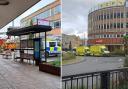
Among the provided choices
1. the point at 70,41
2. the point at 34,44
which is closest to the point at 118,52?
the point at 70,41

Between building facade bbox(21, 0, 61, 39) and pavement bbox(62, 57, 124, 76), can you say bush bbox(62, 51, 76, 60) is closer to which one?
pavement bbox(62, 57, 124, 76)

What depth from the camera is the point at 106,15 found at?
2.00 m

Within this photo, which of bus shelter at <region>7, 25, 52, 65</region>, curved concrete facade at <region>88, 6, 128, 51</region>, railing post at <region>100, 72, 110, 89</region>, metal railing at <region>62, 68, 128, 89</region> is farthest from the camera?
bus shelter at <region>7, 25, 52, 65</region>

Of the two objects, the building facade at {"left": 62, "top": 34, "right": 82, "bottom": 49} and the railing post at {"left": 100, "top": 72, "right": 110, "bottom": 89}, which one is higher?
the building facade at {"left": 62, "top": 34, "right": 82, "bottom": 49}

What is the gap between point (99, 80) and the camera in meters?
2.50

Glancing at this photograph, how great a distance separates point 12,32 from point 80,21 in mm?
8228

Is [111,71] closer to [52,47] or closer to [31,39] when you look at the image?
[31,39]

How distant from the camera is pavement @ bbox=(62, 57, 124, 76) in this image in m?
2.05

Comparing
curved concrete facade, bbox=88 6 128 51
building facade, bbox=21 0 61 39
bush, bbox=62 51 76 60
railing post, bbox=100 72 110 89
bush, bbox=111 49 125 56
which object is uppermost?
building facade, bbox=21 0 61 39

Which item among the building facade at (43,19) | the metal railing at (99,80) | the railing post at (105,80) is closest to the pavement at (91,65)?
the metal railing at (99,80)

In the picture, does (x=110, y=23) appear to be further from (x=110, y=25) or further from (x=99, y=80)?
(x=99, y=80)

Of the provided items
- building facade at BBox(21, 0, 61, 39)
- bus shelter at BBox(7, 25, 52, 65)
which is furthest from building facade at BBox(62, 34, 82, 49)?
bus shelter at BBox(7, 25, 52, 65)

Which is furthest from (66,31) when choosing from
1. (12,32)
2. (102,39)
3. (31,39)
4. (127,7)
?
(12,32)

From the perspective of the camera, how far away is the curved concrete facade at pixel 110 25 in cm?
199
